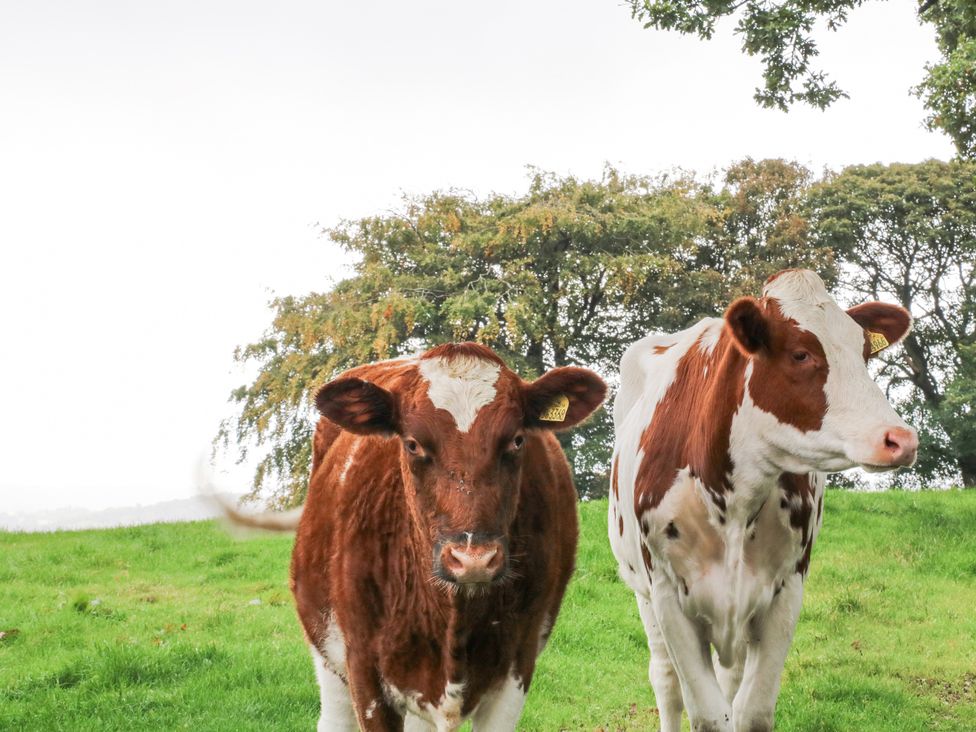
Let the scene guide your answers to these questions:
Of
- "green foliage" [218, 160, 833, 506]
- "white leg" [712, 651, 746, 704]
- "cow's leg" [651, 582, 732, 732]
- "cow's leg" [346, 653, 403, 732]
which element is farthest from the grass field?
"green foliage" [218, 160, 833, 506]

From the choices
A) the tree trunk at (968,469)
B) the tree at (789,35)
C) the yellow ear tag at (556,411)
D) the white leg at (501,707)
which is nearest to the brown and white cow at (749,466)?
the yellow ear tag at (556,411)

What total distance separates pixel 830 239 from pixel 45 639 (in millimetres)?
24057

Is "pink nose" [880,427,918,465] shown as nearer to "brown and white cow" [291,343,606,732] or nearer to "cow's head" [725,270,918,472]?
"cow's head" [725,270,918,472]

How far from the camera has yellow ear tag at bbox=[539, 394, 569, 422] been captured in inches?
155

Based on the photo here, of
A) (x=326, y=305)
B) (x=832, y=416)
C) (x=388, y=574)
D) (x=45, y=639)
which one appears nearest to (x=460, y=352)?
(x=388, y=574)

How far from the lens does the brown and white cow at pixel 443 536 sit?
3.59 meters

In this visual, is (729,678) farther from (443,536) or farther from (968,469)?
(968,469)

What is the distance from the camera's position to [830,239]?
1112 inches

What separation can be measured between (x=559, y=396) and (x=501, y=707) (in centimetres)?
126

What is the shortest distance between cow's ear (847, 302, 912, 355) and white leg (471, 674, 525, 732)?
2.47 metres

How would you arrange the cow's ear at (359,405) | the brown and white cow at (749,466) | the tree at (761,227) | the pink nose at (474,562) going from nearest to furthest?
the pink nose at (474,562) → the cow's ear at (359,405) → the brown and white cow at (749,466) → the tree at (761,227)

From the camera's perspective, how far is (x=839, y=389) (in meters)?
4.21

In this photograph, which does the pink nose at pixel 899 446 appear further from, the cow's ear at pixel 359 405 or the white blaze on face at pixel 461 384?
the cow's ear at pixel 359 405

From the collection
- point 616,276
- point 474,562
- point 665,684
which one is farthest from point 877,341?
point 616,276
